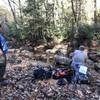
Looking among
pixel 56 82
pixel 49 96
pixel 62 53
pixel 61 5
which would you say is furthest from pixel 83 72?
pixel 61 5

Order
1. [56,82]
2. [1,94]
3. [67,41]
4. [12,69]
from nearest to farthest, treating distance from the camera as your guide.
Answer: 1. [1,94]
2. [56,82]
3. [12,69]
4. [67,41]

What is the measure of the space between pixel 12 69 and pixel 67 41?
6.83 meters

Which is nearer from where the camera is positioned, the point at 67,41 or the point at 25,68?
the point at 25,68

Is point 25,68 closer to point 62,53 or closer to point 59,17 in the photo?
point 62,53

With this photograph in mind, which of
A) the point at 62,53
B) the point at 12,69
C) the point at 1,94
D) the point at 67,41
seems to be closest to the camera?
the point at 1,94

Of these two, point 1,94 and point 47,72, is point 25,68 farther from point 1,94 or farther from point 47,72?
point 1,94

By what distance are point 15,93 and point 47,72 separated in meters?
1.50

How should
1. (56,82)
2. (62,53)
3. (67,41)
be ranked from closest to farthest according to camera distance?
1. (56,82)
2. (62,53)
3. (67,41)

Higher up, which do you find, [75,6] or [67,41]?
[75,6]

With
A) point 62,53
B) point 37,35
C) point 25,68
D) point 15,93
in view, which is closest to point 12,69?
point 25,68

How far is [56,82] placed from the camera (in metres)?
8.95

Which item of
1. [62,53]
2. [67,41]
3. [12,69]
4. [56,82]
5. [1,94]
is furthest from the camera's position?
[67,41]

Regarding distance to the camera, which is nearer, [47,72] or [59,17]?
[47,72]

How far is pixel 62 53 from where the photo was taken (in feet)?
47.0
